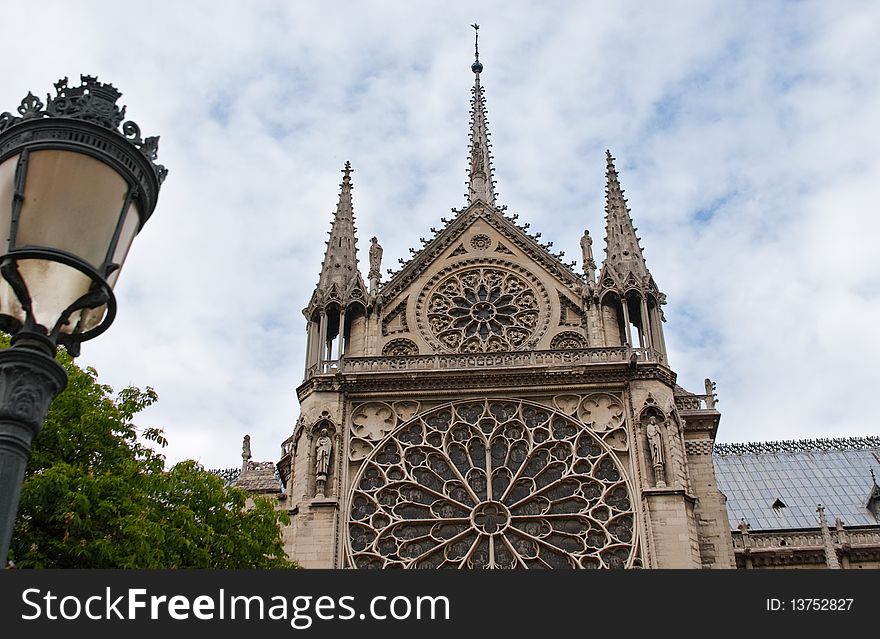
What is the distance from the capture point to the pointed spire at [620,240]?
29.0 metres

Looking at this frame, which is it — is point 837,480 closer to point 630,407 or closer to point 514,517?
point 630,407

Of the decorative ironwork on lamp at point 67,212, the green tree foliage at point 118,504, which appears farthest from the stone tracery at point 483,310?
the decorative ironwork on lamp at point 67,212

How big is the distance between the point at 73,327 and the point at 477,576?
361 cm

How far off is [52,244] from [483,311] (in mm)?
23478

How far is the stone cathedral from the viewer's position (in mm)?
24188

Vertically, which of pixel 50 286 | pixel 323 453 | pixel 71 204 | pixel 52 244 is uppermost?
pixel 323 453

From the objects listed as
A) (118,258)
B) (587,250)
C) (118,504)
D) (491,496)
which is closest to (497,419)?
(491,496)

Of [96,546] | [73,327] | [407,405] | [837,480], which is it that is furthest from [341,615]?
[837,480]

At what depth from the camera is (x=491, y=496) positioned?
24.7m

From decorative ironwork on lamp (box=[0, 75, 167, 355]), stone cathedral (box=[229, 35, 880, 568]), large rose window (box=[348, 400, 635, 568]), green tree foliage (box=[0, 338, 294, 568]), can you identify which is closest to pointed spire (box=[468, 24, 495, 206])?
stone cathedral (box=[229, 35, 880, 568])

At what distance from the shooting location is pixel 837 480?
38781 millimetres

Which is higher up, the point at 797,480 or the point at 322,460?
the point at 797,480

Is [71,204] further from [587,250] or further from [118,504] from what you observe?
[587,250]

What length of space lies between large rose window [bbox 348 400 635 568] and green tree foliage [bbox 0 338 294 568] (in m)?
6.60
